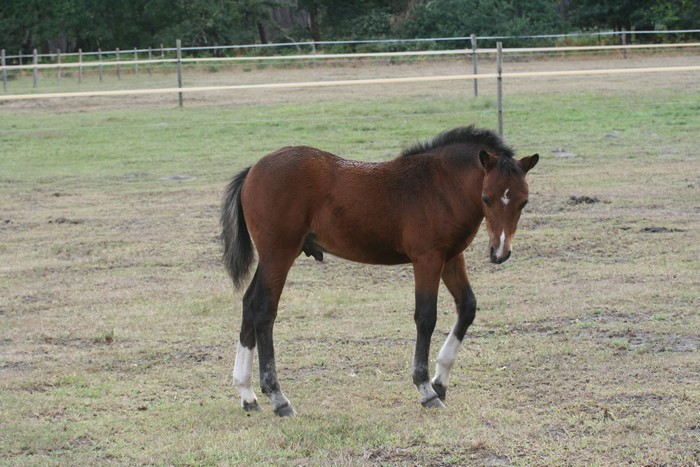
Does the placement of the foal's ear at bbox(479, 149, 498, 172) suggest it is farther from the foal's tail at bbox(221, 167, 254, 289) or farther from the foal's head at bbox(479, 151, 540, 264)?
the foal's tail at bbox(221, 167, 254, 289)

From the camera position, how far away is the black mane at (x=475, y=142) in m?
5.27

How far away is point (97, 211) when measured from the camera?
487 inches

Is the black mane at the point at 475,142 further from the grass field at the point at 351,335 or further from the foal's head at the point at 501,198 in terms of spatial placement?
the grass field at the point at 351,335

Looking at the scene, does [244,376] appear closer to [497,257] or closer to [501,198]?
[497,257]

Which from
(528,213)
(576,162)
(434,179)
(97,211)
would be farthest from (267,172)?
(576,162)

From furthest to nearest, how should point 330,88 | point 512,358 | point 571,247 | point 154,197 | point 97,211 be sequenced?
point 330,88, point 154,197, point 97,211, point 571,247, point 512,358

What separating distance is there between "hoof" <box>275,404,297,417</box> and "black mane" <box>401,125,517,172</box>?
1614mm

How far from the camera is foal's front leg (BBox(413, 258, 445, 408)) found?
17.7 feet

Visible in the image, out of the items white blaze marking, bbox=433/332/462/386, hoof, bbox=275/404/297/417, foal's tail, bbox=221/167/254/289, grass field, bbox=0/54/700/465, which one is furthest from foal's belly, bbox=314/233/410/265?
hoof, bbox=275/404/297/417

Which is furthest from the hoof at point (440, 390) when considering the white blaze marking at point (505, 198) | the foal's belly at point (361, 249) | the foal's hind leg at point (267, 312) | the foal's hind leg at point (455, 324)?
the white blaze marking at point (505, 198)

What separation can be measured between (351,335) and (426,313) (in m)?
1.62

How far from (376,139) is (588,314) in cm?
1039

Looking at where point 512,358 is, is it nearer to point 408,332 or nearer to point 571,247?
point 408,332

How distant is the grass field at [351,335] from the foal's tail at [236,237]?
0.73m
